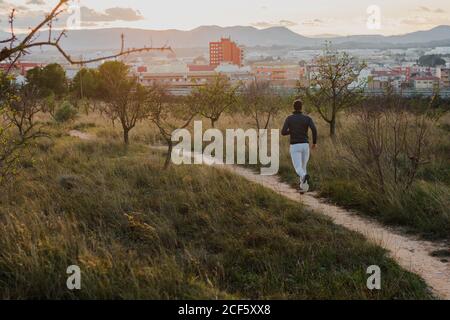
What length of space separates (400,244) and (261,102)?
1840 centimetres

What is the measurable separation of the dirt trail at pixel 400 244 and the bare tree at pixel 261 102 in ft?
46.5

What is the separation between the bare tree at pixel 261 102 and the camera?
2452cm

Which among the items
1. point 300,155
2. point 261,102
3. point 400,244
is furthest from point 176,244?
point 261,102

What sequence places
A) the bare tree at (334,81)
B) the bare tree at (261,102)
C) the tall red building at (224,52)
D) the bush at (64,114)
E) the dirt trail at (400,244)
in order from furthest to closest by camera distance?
the tall red building at (224,52), the bush at (64,114), the bare tree at (261,102), the bare tree at (334,81), the dirt trail at (400,244)

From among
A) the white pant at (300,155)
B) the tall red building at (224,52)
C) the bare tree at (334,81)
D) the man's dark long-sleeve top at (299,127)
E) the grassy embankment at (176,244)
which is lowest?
the grassy embankment at (176,244)

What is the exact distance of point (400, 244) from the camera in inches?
282

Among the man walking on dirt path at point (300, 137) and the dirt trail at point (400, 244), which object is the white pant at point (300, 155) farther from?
the dirt trail at point (400, 244)

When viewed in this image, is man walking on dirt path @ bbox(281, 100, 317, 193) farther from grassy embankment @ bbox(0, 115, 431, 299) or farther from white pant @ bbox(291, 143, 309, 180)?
grassy embankment @ bbox(0, 115, 431, 299)

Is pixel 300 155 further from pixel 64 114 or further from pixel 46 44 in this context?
pixel 64 114

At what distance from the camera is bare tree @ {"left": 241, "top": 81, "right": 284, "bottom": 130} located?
24.5m

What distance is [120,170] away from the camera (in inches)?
472

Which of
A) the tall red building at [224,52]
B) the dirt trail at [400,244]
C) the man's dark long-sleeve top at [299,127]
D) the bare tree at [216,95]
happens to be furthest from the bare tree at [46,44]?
the tall red building at [224,52]

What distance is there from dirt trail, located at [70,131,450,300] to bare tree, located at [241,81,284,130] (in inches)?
559

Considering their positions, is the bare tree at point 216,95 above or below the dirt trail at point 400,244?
above
